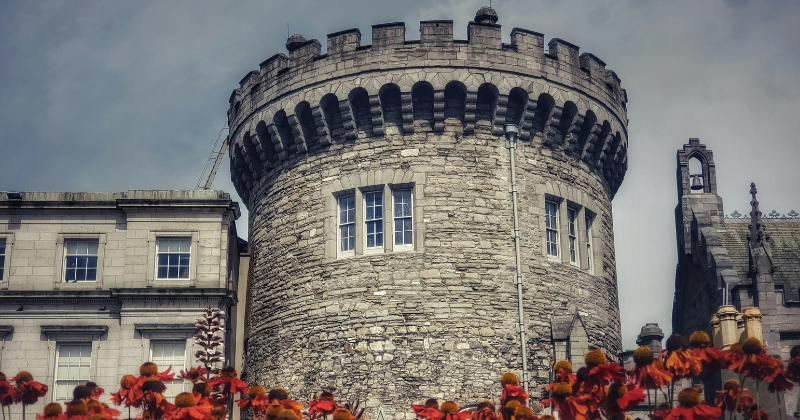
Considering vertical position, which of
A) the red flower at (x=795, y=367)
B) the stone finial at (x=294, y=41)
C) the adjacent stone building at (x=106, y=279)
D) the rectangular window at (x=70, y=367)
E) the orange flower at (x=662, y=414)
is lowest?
the orange flower at (x=662, y=414)

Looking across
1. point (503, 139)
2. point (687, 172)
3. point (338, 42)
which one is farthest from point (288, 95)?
point (687, 172)

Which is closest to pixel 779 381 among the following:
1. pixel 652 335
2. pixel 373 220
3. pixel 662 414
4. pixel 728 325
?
pixel 662 414

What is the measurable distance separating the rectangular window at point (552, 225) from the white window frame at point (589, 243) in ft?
3.39

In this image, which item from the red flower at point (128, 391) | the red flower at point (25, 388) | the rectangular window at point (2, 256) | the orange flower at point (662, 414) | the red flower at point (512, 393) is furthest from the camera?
the rectangular window at point (2, 256)

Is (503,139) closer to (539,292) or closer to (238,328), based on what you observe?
(539,292)

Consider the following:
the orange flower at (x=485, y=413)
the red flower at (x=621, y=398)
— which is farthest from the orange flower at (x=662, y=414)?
the orange flower at (x=485, y=413)

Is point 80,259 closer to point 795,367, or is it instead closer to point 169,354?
point 169,354

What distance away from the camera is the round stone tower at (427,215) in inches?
938

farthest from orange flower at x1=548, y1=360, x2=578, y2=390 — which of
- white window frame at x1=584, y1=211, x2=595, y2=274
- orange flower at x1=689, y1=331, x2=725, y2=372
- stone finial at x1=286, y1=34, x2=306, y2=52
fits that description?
stone finial at x1=286, y1=34, x2=306, y2=52

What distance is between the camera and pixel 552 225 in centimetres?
2602

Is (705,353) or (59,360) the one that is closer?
(705,353)

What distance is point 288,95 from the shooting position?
86.9 ft

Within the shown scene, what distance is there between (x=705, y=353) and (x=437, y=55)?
15.9 metres

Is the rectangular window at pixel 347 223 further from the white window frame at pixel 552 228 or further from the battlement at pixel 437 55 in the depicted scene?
the white window frame at pixel 552 228
